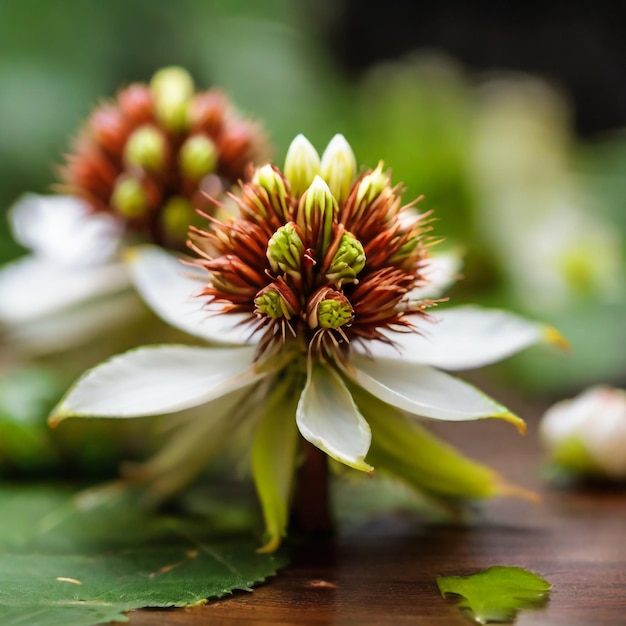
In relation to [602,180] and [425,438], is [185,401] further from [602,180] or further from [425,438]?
[602,180]

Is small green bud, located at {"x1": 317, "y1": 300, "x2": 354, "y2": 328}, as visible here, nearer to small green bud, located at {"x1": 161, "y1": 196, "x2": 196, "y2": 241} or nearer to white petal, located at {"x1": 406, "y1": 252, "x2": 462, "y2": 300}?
white petal, located at {"x1": 406, "y1": 252, "x2": 462, "y2": 300}

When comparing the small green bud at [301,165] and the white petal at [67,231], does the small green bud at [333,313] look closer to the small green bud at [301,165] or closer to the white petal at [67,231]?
the small green bud at [301,165]

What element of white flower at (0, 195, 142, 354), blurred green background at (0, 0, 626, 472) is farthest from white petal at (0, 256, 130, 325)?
blurred green background at (0, 0, 626, 472)

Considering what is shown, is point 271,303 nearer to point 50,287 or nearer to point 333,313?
point 333,313

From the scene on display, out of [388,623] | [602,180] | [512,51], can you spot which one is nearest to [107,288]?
[388,623]

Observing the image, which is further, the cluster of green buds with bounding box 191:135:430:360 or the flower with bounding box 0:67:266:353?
the flower with bounding box 0:67:266:353

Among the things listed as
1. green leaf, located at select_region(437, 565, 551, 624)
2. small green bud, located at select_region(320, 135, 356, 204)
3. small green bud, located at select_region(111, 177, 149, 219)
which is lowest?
green leaf, located at select_region(437, 565, 551, 624)

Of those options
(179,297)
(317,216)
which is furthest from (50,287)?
(317,216)
